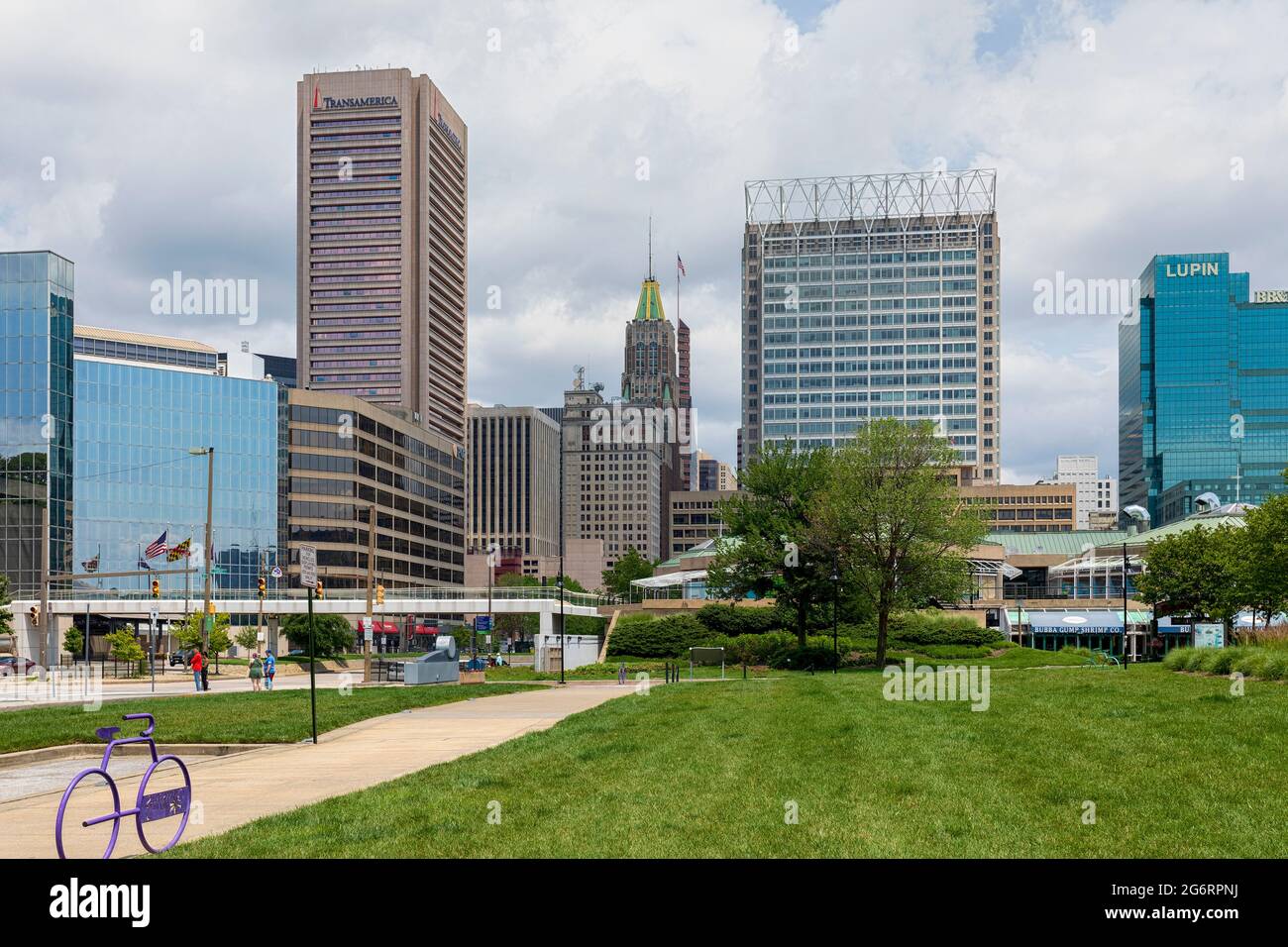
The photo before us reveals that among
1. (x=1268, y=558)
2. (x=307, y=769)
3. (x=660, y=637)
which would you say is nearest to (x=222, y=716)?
(x=307, y=769)

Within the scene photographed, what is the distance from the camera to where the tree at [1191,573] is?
67.1 m

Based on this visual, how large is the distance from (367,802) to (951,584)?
46.3 meters

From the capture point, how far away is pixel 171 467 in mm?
137250

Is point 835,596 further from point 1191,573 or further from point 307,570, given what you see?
→ point 307,570

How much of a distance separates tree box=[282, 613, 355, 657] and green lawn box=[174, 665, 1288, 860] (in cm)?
7995

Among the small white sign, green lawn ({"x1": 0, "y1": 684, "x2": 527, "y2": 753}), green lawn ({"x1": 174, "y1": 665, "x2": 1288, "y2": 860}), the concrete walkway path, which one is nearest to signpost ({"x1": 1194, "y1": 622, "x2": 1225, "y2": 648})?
green lawn ({"x1": 0, "y1": 684, "x2": 527, "y2": 753})

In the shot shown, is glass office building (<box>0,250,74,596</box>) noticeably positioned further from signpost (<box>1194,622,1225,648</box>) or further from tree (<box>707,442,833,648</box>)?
signpost (<box>1194,622,1225,648</box>)

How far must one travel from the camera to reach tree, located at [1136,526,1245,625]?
67.1 meters

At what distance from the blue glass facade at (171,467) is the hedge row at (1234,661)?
10970 cm

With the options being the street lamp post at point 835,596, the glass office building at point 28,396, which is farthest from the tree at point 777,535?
the glass office building at point 28,396

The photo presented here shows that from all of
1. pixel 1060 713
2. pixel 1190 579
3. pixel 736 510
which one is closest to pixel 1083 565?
pixel 1190 579

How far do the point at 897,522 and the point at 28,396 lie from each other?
9604 cm

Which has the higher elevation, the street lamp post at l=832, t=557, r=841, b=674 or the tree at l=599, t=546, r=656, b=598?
the street lamp post at l=832, t=557, r=841, b=674
